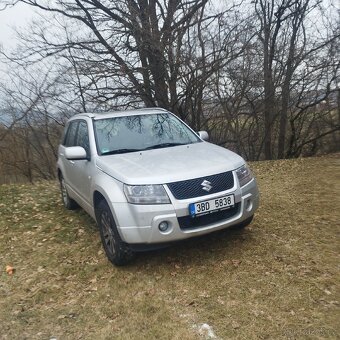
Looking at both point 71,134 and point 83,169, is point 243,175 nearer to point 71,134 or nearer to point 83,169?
point 83,169

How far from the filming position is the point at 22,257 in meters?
4.80

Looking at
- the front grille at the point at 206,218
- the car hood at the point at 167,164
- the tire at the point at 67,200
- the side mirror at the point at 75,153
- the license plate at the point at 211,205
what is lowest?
the tire at the point at 67,200

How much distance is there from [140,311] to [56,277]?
1.33 meters

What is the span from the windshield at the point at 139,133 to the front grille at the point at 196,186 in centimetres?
108

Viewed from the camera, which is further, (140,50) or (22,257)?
(140,50)

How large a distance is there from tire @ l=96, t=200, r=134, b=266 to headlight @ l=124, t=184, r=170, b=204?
448 millimetres

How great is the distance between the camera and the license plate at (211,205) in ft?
11.6

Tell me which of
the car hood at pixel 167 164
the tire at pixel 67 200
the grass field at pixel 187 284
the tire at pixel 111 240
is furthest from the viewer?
the tire at pixel 67 200

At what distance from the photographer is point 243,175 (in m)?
4.00

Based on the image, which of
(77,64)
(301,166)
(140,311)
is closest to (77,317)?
(140,311)

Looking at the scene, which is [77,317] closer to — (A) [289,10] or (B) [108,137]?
(B) [108,137]

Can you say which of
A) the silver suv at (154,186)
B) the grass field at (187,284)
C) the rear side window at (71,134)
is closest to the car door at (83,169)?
the silver suv at (154,186)

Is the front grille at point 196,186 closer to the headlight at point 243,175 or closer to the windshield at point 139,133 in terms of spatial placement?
the headlight at point 243,175

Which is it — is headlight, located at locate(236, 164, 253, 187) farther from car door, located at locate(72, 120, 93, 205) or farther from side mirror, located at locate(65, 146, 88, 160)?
side mirror, located at locate(65, 146, 88, 160)
